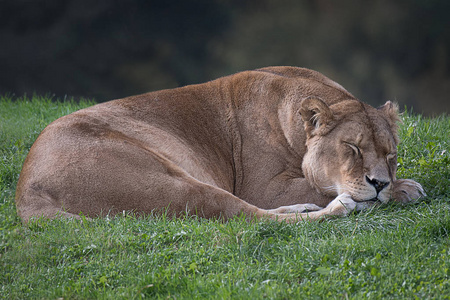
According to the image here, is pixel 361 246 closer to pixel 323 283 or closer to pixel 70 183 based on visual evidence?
pixel 323 283

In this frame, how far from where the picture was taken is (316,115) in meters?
4.70

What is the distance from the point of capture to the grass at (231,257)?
10.3ft

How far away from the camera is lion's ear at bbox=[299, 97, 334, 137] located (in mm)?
4668

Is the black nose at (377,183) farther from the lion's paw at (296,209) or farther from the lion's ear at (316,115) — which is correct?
the lion's ear at (316,115)

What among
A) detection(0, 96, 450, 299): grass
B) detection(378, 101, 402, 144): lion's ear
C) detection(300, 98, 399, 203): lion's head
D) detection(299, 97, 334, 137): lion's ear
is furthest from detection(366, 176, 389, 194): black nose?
detection(378, 101, 402, 144): lion's ear

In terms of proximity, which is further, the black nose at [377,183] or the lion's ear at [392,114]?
the lion's ear at [392,114]

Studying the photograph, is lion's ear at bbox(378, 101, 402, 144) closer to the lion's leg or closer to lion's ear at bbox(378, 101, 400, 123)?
lion's ear at bbox(378, 101, 400, 123)

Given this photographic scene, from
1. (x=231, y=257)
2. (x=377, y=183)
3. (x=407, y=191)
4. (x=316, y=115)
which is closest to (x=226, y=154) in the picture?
(x=316, y=115)

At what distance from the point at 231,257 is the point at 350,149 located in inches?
58.2

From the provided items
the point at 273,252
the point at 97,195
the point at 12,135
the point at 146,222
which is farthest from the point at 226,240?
the point at 12,135

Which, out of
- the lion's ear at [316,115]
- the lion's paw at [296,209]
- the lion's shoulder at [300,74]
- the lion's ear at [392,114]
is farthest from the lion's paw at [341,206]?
the lion's shoulder at [300,74]

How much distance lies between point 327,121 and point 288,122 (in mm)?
396

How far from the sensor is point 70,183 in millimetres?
4121

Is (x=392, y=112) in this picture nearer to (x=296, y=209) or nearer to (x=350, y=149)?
(x=350, y=149)
